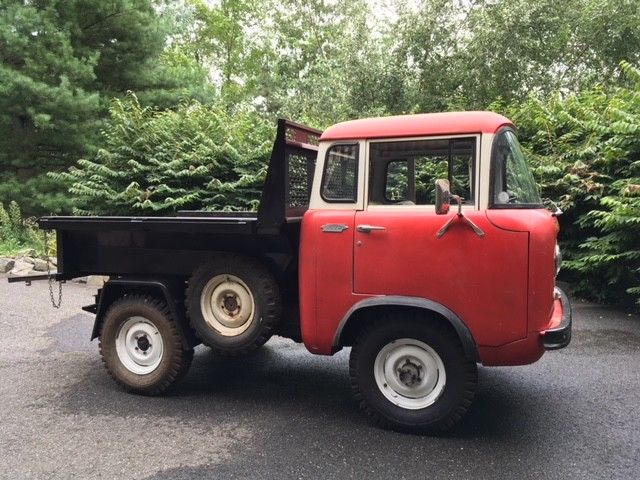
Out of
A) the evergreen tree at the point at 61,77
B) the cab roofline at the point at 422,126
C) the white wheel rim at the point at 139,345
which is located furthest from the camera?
the evergreen tree at the point at 61,77

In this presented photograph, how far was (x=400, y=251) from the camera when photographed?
3.57 metres

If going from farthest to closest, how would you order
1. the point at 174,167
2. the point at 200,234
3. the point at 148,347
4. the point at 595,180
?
the point at 174,167 < the point at 595,180 < the point at 148,347 < the point at 200,234

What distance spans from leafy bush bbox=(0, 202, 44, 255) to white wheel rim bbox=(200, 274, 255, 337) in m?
9.41

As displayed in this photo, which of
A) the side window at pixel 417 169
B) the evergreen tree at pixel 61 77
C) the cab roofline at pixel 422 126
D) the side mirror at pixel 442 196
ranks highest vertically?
the evergreen tree at pixel 61 77

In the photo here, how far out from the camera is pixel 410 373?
370 cm

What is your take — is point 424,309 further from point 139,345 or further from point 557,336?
point 139,345

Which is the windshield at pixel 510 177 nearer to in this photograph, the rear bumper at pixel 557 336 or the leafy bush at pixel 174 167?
the rear bumper at pixel 557 336

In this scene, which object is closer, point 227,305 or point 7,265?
point 227,305

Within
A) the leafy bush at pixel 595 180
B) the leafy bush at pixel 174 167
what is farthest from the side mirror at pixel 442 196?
the leafy bush at pixel 174 167

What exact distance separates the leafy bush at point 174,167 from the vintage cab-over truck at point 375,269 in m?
5.34

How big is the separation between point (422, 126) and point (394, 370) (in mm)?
1745

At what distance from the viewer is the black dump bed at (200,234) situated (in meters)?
3.85

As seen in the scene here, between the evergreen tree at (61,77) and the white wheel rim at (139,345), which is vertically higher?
the evergreen tree at (61,77)

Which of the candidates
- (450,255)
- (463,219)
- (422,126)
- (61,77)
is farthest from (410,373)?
(61,77)
